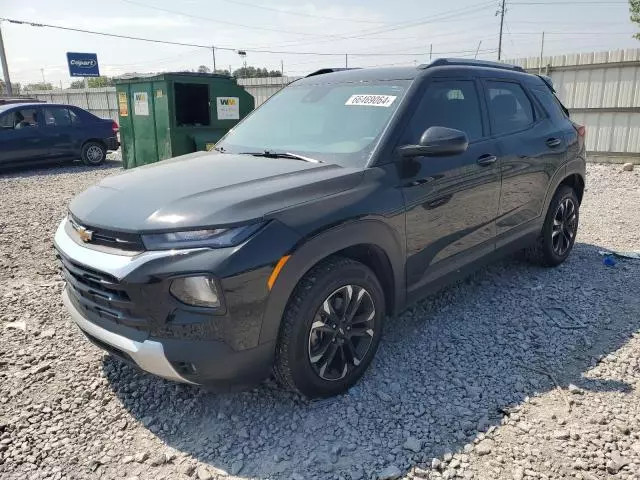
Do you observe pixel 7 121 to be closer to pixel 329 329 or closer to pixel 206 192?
pixel 206 192

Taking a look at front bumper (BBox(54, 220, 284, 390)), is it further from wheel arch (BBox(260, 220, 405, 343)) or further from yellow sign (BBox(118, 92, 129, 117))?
yellow sign (BBox(118, 92, 129, 117))

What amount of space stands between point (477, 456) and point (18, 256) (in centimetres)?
506

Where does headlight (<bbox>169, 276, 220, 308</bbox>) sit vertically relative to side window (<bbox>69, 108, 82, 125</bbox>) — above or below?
below

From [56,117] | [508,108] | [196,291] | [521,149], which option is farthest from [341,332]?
[56,117]

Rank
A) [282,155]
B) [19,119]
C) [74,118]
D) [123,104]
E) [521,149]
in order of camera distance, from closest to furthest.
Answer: [282,155] < [521,149] < [123,104] < [19,119] < [74,118]

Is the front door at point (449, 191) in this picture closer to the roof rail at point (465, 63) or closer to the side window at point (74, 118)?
the roof rail at point (465, 63)

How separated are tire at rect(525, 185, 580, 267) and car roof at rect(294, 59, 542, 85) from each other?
125cm

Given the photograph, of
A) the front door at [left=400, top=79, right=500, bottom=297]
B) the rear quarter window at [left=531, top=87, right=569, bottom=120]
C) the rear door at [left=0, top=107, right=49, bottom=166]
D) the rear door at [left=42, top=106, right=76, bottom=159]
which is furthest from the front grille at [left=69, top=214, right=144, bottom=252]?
the rear door at [left=42, top=106, right=76, bottom=159]

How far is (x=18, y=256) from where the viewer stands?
18.0ft

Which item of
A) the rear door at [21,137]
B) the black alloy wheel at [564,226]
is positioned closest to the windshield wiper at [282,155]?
the black alloy wheel at [564,226]

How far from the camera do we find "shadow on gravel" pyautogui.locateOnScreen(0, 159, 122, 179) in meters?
11.9

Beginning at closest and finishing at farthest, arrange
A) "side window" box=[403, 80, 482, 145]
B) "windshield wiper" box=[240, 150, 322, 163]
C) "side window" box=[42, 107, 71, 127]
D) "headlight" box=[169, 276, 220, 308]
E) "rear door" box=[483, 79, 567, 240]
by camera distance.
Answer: "headlight" box=[169, 276, 220, 308], "windshield wiper" box=[240, 150, 322, 163], "side window" box=[403, 80, 482, 145], "rear door" box=[483, 79, 567, 240], "side window" box=[42, 107, 71, 127]

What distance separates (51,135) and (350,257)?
11582 mm

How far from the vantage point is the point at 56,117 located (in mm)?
12289
